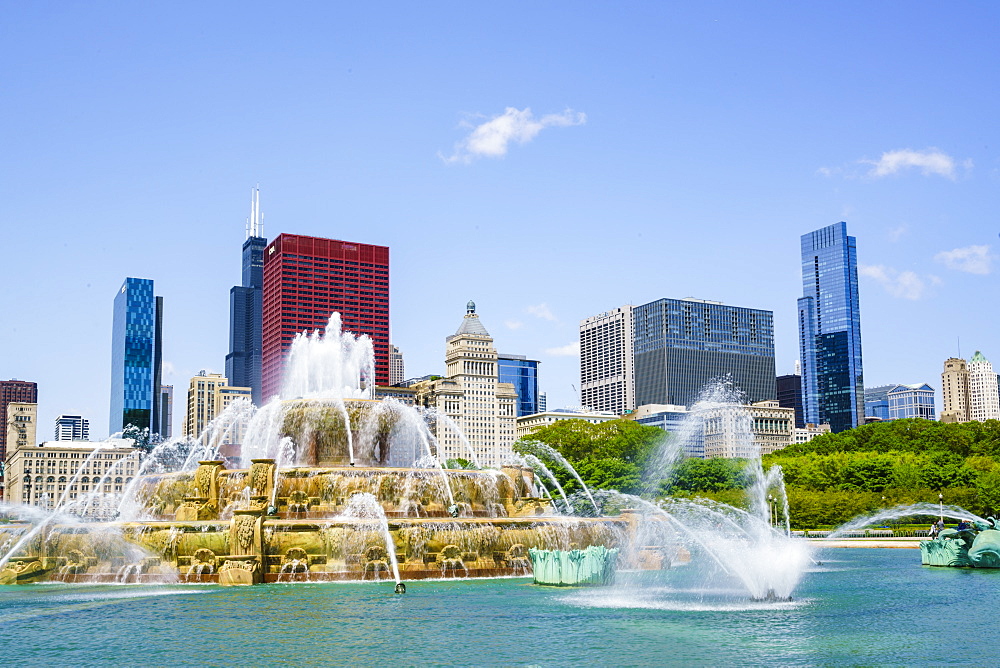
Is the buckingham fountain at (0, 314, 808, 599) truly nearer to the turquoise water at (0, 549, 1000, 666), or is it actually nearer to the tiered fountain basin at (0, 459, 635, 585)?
the tiered fountain basin at (0, 459, 635, 585)

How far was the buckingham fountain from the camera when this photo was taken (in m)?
33.4

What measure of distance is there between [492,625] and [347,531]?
13.1 metres

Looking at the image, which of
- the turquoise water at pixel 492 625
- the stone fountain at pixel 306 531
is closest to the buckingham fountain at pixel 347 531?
the stone fountain at pixel 306 531

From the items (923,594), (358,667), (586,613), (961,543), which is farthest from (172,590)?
(961,543)

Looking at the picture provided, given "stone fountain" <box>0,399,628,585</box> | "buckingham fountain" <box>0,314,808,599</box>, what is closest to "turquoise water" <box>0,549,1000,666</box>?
"buckingham fountain" <box>0,314,808,599</box>

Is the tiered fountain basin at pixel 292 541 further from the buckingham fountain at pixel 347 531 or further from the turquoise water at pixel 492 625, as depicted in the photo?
the turquoise water at pixel 492 625

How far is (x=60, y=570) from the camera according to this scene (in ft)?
114

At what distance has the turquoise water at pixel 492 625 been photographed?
1900 centimetres

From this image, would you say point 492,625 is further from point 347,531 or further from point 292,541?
point 292,541

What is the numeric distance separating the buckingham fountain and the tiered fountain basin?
5 cm

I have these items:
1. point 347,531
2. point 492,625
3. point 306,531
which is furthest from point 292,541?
point 492,625

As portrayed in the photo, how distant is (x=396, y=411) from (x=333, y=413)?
336 cm

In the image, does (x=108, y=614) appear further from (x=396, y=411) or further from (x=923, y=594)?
(x=396, y=411)

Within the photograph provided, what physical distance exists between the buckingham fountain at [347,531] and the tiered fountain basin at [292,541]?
0.05 m
